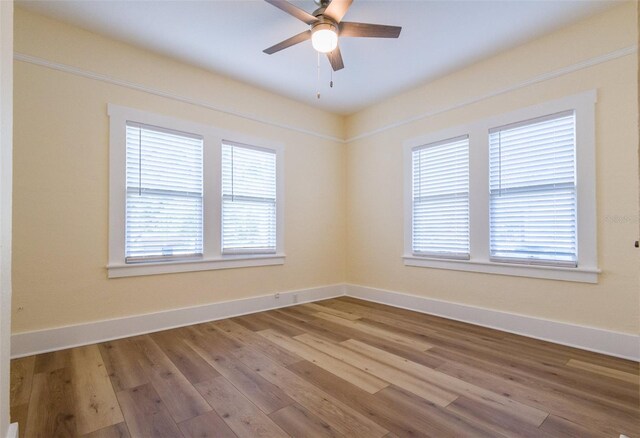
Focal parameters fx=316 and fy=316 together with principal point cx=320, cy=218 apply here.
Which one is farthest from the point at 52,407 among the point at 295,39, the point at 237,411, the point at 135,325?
the point at 295,39

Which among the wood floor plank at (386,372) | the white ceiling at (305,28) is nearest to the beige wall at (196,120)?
the white ceiling at (305,28)

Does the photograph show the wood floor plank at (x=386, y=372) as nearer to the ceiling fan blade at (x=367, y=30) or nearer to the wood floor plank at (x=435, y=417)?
the wood floor plank at (x=435, y=417)

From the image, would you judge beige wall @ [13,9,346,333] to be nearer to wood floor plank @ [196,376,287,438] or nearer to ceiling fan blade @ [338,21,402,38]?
wood floor plank @ [196,376,287,438]

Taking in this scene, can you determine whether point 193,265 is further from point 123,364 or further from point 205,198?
point 123,364

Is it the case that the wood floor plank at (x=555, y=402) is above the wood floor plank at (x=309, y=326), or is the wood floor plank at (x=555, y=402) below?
above

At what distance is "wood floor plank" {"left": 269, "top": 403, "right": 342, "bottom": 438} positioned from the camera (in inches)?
67.7

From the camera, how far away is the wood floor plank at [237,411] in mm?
1745

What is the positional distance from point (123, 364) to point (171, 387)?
67 centimetres

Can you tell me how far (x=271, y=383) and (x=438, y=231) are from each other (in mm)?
2794

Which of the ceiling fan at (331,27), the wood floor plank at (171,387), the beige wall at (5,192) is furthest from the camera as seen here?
the ceiling fan at (331,27)

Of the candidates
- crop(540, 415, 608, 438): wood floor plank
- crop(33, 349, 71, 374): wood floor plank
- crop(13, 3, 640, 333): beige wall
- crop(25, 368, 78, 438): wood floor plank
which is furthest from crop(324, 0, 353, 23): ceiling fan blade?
crop(33, 349, 71, 374): wood floor plank

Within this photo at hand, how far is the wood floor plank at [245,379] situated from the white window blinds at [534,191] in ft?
9.06

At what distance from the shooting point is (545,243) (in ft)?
10.3

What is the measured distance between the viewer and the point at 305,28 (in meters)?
3.09
